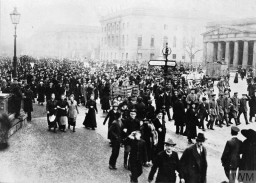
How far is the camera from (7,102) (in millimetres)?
11984

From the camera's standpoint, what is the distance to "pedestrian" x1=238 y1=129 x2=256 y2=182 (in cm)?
771

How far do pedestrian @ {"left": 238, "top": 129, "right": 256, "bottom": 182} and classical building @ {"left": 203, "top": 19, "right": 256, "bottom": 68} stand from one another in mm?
38343

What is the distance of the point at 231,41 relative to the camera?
2099 inches

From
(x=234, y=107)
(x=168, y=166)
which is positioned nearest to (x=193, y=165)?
(x=168, y=166)

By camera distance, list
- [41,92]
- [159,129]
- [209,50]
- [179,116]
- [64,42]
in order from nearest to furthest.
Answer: [159,129]
[179,116]
[41,92]
[209,50]
[64,42]

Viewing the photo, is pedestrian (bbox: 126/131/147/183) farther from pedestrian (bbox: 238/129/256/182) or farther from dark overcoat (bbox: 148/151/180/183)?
pedestrian (bbox: 238/129/256/182)

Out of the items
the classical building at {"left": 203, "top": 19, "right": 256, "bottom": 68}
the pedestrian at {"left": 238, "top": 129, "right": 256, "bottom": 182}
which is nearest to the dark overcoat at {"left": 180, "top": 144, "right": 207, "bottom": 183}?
the pedestrian at {"left": 238, "top": 129, "right": 256, "bottom": 182}

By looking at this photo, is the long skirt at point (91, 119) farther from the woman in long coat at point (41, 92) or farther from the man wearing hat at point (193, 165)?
the man wearing hat at point (193, 165)

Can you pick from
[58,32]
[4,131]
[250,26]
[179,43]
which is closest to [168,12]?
[179,43]

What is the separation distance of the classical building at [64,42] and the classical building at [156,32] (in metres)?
28.4

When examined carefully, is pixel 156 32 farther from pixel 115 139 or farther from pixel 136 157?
pixel 136 157

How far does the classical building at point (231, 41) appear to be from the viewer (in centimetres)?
4934

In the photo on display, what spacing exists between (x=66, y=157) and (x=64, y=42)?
3824 inches

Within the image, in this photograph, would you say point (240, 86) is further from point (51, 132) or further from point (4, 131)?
point (4, 131)
